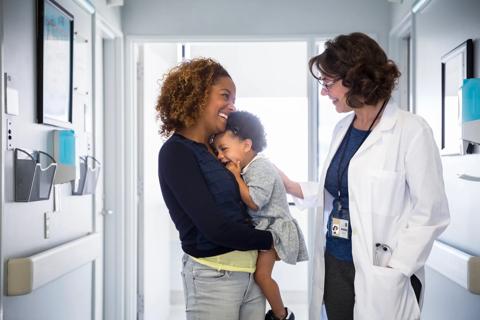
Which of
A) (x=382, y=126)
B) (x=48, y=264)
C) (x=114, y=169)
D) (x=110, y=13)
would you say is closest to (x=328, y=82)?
(x=382, y=126)

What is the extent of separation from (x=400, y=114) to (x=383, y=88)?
0.09 meters

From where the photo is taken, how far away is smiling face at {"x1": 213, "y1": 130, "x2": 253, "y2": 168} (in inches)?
68.1

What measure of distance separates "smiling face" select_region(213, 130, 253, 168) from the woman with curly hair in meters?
0.14

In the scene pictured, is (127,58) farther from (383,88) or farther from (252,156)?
(383,88)

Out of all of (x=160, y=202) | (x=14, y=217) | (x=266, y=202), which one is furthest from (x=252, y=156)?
(x=160, y=202)

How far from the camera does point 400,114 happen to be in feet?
4.97

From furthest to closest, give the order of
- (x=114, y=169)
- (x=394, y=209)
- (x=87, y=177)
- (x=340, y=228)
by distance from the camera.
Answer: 1. (x=114, y=169)
2. (x=87, y=177)
3. (x=340, y=228)
4. (x=394, y=209)

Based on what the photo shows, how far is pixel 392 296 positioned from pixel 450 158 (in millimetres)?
809

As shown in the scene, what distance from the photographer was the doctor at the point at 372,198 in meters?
1.40

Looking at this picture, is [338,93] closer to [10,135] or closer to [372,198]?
[372,198]

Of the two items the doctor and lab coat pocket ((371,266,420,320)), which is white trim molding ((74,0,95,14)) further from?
lab coat pocket ((371,266,420,320))

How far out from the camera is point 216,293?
1.45m

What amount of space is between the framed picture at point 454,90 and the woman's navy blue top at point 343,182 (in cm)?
41

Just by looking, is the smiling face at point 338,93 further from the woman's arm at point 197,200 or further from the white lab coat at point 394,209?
the woman's arm at point 197,200
